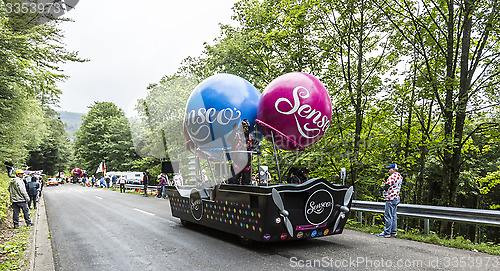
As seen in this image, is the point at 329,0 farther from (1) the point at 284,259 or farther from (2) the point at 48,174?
(2) the point at 48,174

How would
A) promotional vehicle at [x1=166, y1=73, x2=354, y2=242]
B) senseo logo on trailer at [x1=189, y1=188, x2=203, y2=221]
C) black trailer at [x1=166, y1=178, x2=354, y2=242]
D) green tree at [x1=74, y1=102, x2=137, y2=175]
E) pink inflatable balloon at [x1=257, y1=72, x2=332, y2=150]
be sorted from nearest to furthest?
1. black trailer at [x1=166, y1=178, x2=354, y2=242]
2. promotional vehicle at [x1=166, y1=73, x2=354, y2=242]
3. pink inflatable balloon at [x1=257, y1=72, x2=332, y2=150]
4. senseo logo on trailer at [x1=189, y1=188, x2=203, y2=221]
5. green tree at [x1=74, y1=102, x2=137, y2=175]

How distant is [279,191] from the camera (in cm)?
607

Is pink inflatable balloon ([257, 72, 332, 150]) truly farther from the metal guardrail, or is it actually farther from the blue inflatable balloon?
the metal guardrail

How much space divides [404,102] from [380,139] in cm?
192

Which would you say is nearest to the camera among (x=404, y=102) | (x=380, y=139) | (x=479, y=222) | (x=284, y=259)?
(x=284, y=259)

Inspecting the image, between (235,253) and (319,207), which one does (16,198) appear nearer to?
(235,253)

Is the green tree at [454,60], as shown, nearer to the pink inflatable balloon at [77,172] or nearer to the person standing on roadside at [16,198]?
the person standing on roadside at [16,198]

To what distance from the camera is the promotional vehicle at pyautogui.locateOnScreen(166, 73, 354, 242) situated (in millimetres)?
6148

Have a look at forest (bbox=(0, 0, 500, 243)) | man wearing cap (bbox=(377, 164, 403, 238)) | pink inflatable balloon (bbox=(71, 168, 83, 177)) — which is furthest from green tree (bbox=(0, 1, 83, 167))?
pink inflatable balloon (bbox=(71, 168, 83, 177))

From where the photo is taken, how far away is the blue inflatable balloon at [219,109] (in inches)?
278

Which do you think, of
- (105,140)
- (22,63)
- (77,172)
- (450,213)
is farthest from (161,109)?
(77,172)

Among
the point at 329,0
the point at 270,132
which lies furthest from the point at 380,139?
the point at 270,132

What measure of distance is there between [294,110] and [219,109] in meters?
1.64

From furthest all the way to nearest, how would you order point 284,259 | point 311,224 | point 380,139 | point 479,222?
point 380,139, point 479,222, point 311,224, point 284,259
